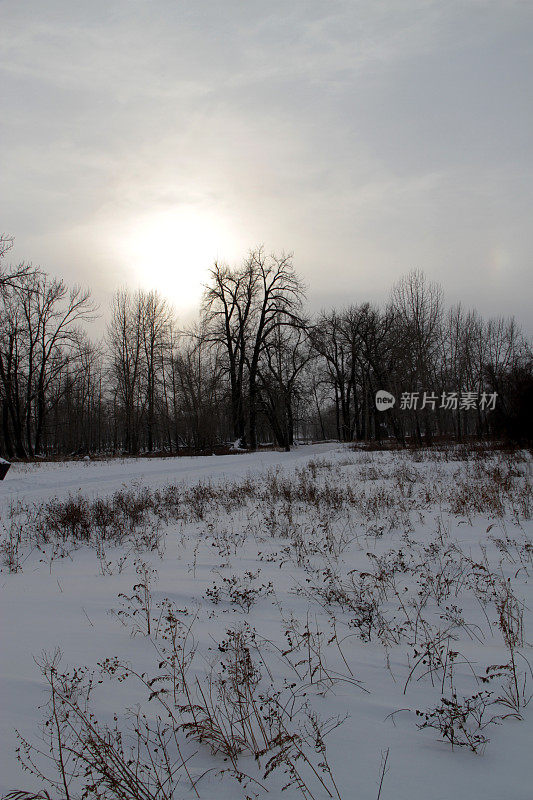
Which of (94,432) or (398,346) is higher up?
(398,346)

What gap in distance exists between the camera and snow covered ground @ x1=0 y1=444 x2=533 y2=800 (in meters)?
2.29

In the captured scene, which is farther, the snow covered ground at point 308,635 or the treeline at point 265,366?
the treeline at point 265,366

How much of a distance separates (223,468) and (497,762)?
54.6ft

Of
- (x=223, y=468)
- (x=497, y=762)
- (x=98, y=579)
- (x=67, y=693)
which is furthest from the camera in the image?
(x=223, y=468)

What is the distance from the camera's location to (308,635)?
327 cm

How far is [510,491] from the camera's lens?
30.7 ft

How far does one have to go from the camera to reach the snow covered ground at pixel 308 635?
2.29 metres

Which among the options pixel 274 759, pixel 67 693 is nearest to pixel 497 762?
pixel 274 759

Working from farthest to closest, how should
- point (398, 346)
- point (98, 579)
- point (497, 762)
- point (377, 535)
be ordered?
point (398, 346) → point (377, 535) → point (98, 579) → point (497, 762)

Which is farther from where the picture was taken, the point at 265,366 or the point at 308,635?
the point at 265,366

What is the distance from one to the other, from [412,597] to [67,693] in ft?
10.2

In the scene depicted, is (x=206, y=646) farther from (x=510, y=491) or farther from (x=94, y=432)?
(x=94, y=432)

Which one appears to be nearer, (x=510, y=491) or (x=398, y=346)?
(x=510, y=491)

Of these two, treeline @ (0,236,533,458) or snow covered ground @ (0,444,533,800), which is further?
treeline @ (0,236,533,458)
